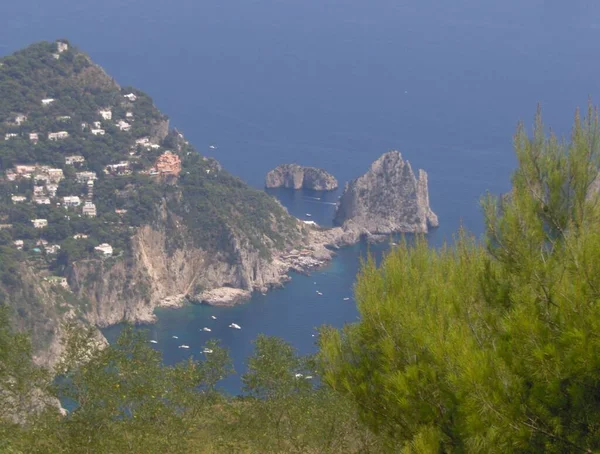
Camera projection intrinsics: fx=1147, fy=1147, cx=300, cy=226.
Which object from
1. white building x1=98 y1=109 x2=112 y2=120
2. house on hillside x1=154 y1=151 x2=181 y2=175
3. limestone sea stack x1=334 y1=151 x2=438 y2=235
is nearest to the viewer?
house on hillside x1=154 y1=151 x2=181 y2=175

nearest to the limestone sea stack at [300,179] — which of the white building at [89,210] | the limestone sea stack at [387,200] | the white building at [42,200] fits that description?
the limestone sea stack at [387,200]

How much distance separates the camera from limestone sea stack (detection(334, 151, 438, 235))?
61656 mm

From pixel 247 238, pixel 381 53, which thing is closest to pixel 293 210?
pixel 247 238

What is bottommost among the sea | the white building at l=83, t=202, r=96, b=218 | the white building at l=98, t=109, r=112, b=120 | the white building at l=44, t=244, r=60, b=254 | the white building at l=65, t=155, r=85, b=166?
the white building at l=44, t=244, r=60, b=254

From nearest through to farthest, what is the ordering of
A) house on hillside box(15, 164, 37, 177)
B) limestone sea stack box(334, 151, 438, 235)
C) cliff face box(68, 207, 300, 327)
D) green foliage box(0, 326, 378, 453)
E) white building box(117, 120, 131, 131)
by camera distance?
green foliage box(0, 326, 378, 453) → cliff face box(68, 207, 300, 327) → house on hillside box(15, 164, 37, 177) → limestone sea stack box(334, 151, 438, 235) → white building box(117, 120, 131, 131)

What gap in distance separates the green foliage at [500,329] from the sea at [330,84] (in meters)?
30.3

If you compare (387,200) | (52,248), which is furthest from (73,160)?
(387,200)

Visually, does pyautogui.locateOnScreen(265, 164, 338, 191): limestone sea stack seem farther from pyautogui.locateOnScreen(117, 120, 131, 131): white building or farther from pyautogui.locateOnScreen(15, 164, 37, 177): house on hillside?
pyautogui.locateOnScreen(15, 164, 37, 177): house on hillside

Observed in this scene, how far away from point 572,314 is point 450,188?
57.7 metres

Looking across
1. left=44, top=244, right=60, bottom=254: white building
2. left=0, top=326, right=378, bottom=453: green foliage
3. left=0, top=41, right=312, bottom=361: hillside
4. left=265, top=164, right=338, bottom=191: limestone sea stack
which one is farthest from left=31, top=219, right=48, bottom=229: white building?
left=0, top=326, right=378, bottom=453: green foliage

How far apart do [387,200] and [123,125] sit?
591 inches

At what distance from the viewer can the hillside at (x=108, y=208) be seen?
Result: 49.5 m

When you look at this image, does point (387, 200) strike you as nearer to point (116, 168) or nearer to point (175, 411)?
point (116, 168)

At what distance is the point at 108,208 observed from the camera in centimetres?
5472
